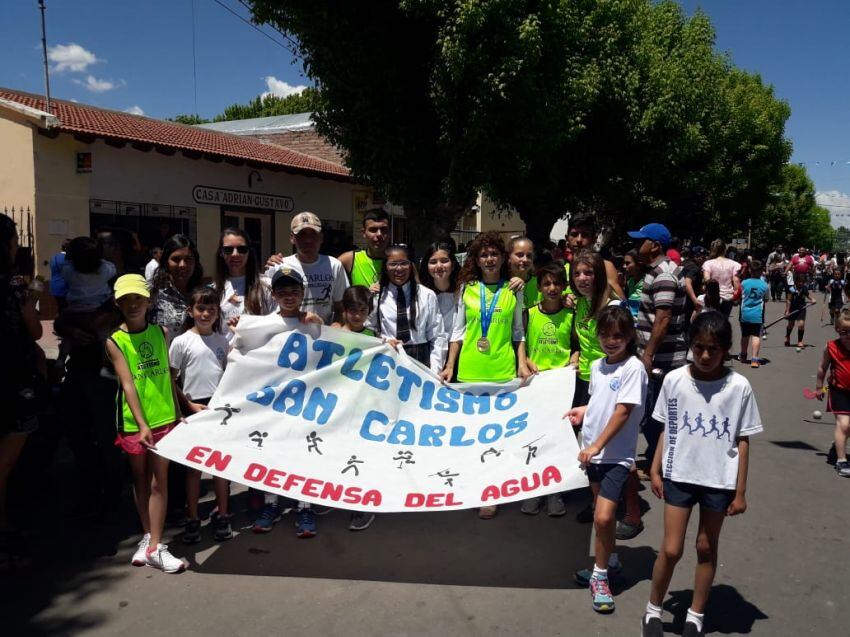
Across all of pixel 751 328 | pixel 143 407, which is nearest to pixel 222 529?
pixel 143 407

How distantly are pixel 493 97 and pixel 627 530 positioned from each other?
10.3 m

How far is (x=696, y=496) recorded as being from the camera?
3.14 metres

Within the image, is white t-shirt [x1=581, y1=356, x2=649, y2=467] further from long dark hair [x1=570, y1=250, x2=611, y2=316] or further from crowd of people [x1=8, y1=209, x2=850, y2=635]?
long dark hair [x1=570, y1=250, x2=611, y2=316]

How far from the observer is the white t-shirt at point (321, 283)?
4.91 m

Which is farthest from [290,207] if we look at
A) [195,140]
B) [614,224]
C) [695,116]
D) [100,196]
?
[614,224]

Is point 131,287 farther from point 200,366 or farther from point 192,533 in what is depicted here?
point 192,533

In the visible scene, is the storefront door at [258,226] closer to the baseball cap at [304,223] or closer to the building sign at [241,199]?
the building sign at [241,199]

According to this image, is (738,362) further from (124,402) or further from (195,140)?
(195,140)

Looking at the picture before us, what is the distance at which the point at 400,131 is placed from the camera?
45.8 feet

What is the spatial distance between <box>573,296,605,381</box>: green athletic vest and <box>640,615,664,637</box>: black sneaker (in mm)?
1886

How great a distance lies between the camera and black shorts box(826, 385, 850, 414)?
18.6ft

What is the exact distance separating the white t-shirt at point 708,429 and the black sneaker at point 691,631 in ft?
2.21

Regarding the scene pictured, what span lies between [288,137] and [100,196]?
486 inches

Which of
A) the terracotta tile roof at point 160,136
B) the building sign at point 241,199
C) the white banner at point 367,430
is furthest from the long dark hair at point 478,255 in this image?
the building sign at point 241,199
